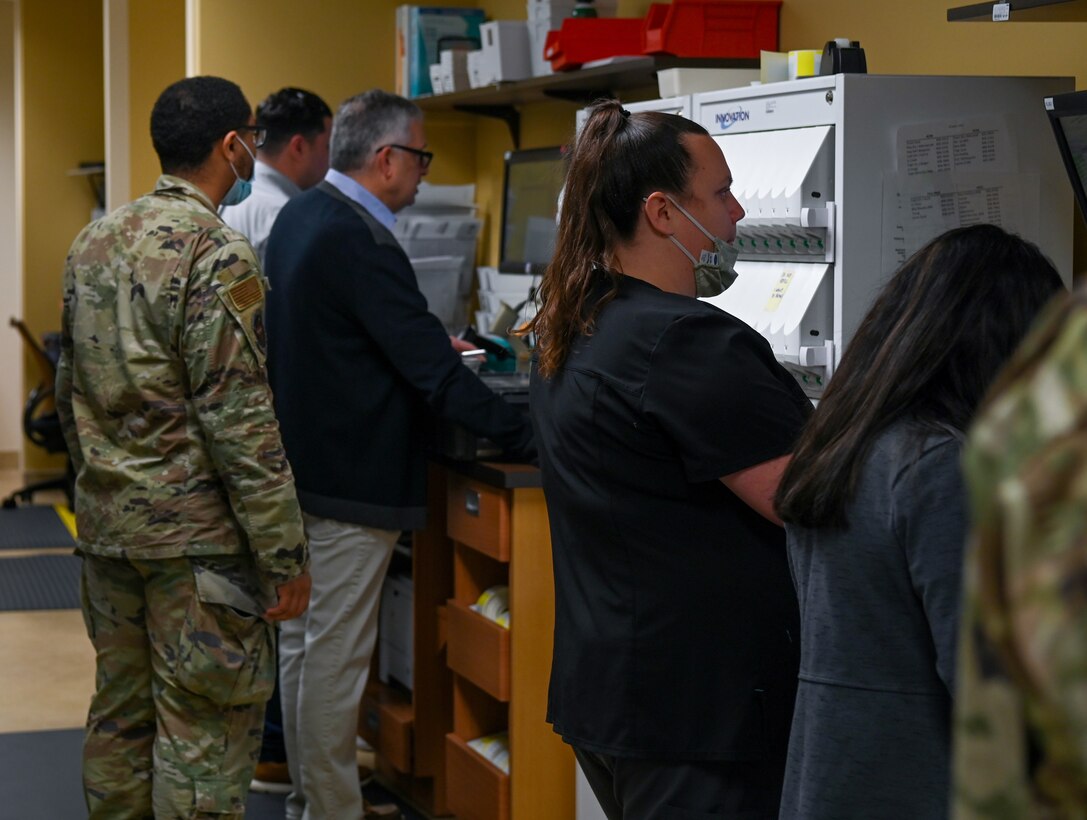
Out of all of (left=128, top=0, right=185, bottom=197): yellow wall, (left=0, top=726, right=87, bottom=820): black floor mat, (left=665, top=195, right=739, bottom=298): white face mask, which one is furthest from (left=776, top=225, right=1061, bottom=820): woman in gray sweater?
(left=128, top=0, right=185, bottom=197): yellow wall

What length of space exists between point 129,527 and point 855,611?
1.54 metres

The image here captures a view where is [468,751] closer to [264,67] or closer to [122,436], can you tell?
[122,436]

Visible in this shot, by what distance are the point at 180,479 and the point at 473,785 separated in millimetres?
1157

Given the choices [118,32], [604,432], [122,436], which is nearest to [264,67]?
[118,32]

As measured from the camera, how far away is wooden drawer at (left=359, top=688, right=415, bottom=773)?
11.6 feet

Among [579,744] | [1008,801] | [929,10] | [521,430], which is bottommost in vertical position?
[579,744]

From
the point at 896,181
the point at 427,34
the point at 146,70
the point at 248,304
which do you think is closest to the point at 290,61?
the point at 427,34

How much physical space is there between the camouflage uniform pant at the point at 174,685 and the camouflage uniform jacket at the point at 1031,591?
2.11 m

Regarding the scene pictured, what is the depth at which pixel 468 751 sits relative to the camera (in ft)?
10.5

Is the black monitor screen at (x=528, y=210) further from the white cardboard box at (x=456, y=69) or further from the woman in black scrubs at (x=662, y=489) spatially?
the woman in black scrubs at (x=662, y=489)

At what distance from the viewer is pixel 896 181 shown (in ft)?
7.14

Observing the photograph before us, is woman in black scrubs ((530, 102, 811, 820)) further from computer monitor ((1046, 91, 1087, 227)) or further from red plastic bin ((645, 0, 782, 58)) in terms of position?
red plastic bin ((645, 0, 782, 58))

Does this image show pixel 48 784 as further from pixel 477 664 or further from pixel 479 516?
pixel 479 516

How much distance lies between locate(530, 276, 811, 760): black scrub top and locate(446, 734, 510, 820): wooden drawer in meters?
1.40
